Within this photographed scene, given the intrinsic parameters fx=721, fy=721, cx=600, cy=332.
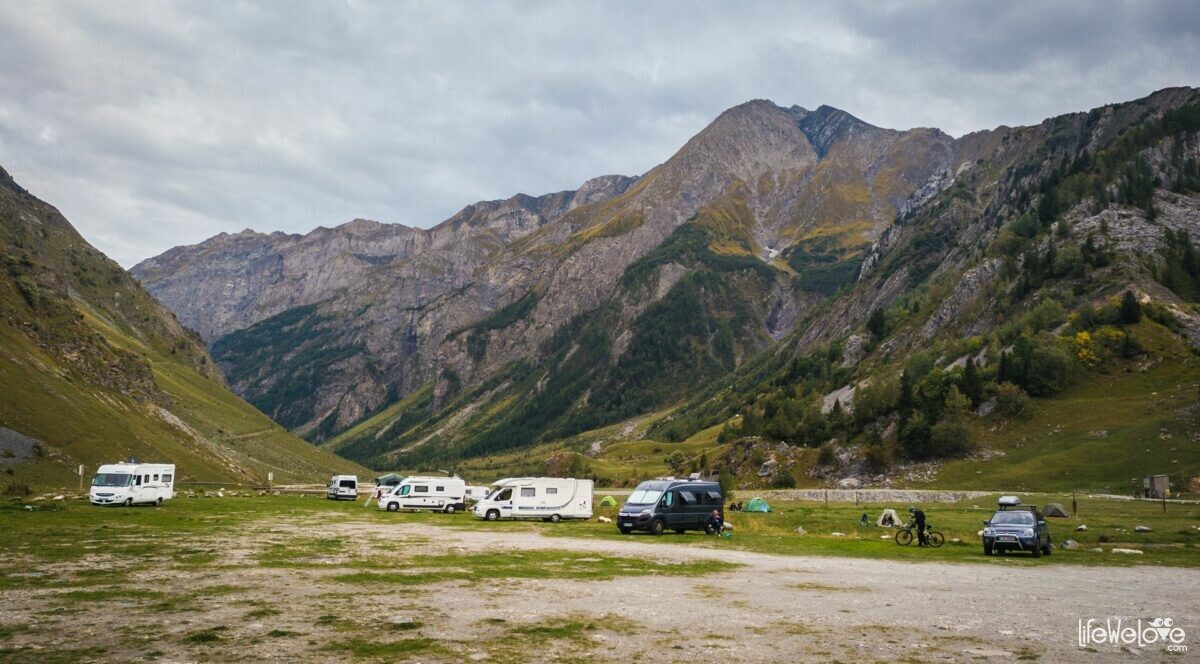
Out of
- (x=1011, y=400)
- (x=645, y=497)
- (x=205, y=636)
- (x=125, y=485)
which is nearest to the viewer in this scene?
(x=205, y=636)

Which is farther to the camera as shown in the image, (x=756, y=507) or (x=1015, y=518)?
(x=756, y=507)

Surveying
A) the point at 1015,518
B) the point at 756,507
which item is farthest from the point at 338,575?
the point at 756,507

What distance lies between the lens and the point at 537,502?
5172cm

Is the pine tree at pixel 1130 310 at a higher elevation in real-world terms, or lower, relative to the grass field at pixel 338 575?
higher

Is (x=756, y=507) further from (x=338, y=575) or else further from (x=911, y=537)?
(x=338, y=575)

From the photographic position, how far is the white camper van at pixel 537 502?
51.6 m

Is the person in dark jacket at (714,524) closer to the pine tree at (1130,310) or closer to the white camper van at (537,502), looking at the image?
the white camper van at (537,502)

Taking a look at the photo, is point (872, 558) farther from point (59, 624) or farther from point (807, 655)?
point (59, 624)

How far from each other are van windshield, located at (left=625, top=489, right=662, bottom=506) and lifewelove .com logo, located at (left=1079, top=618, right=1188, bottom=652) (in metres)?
26.2

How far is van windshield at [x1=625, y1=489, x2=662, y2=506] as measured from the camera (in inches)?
1590

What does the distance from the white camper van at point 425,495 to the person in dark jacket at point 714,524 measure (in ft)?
94.2

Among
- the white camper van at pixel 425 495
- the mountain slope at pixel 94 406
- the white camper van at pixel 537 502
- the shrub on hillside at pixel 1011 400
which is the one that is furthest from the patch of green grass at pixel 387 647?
the shrub on hillside at pixel 1011 400

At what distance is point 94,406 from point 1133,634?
101 meters

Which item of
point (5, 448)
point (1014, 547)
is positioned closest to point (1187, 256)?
point (1014, 547)
